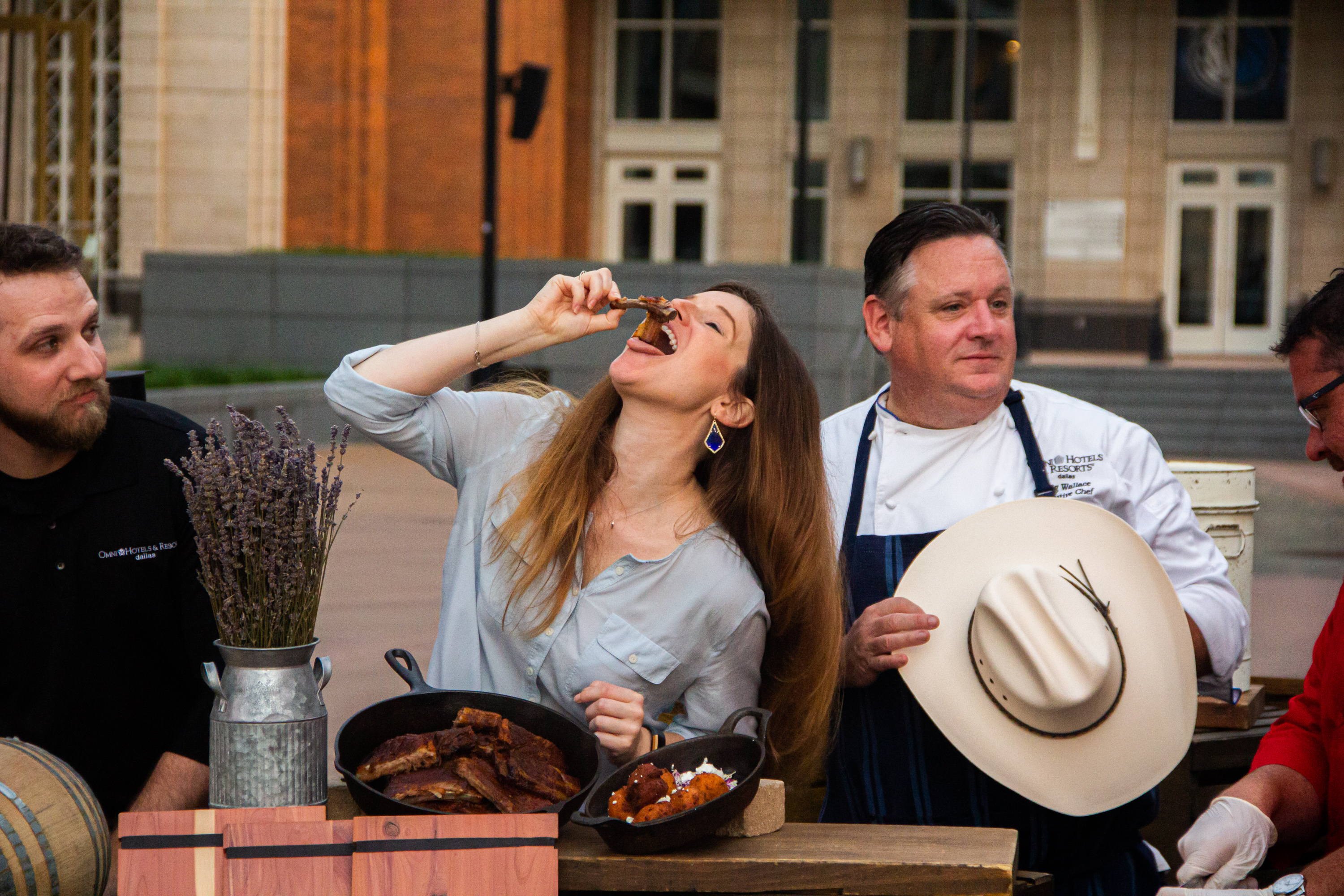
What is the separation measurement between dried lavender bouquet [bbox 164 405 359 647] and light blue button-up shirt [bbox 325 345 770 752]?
0.45 metres

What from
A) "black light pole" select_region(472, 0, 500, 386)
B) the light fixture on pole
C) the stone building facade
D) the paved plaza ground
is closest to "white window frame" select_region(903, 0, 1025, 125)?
the stone building facade

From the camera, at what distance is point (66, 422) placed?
8.85ft

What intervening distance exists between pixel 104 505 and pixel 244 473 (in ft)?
2.91

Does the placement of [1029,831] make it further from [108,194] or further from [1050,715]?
[108,194]

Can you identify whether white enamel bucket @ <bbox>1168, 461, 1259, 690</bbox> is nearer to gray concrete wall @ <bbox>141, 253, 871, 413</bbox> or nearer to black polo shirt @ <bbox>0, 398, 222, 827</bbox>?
black polo shirt @ <bbox>0, 398, 222, 827</bbox>

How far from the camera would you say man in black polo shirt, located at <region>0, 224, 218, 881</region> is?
8.89 feet

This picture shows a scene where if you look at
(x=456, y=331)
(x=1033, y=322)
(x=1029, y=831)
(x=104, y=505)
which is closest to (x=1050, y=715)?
(x=1029, y=831)

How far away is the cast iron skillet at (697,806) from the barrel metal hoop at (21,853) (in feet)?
2.53

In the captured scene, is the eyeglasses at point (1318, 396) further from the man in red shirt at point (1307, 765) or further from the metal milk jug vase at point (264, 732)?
the metal milk jug vase at point (264, 732)

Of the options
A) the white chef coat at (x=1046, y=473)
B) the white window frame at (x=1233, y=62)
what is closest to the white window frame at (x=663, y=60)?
the white window frame at (x=1233, y=62)

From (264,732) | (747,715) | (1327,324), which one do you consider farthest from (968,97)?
(264,732)

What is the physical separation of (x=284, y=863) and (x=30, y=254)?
1342 mm

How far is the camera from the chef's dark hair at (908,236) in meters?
3.16

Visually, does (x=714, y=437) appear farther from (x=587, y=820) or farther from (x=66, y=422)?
(x=66, y=422)
